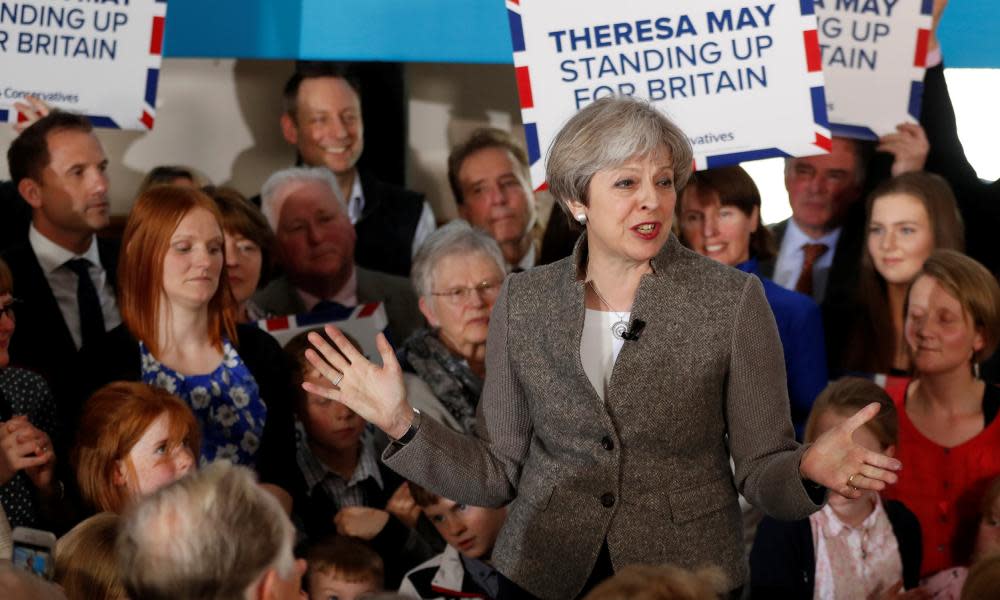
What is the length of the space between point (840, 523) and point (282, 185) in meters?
2.19

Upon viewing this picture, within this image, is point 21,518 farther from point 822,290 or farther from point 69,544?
point 822,290

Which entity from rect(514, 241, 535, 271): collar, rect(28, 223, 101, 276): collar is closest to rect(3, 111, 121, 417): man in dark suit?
rect(28, 223, 101, 276): collar

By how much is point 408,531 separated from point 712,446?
5.32 feet

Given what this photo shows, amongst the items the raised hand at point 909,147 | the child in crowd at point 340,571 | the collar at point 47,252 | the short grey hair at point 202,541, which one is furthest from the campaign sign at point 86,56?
the short grey hair at point 202,541

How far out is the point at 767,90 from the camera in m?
3.92

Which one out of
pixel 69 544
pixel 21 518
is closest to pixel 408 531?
pixel 21 518

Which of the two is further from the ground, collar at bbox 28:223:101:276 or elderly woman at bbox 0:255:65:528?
collar at bbox 28:223:101:276

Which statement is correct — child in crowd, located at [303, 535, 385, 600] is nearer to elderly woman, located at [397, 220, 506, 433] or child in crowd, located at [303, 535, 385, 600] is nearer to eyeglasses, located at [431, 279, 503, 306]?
elderly woman, located at [397, 220, 506, 433]

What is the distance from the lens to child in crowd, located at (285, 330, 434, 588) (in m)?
4.05

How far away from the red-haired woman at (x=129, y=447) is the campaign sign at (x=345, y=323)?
88 centimetres

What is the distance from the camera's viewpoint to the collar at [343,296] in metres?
4.84

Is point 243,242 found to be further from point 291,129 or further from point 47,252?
point 291,129

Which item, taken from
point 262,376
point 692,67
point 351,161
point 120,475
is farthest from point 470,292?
point 120,475

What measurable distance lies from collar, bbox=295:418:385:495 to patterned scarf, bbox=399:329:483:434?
28 centimetres
